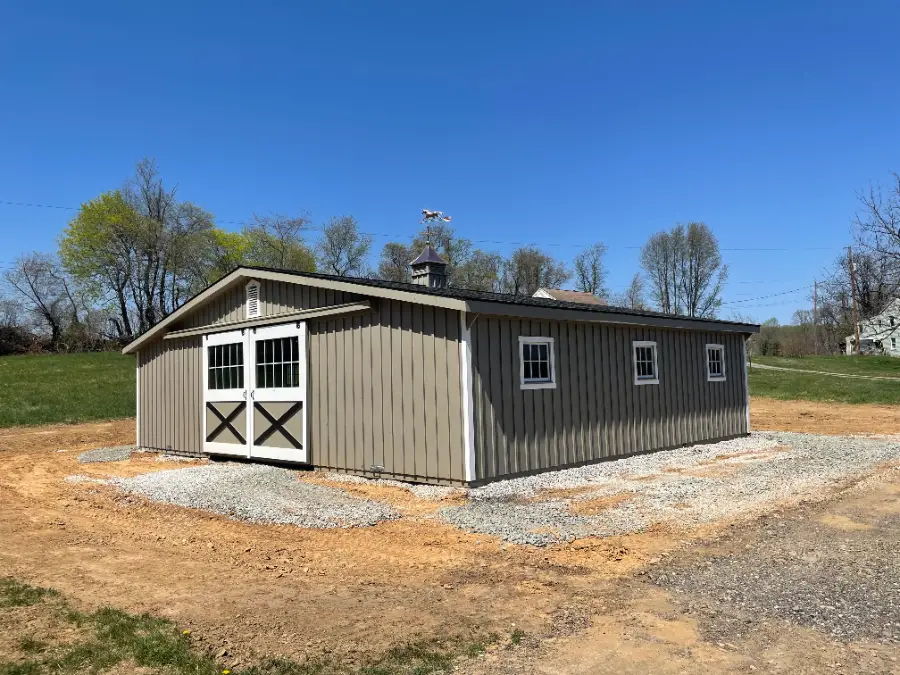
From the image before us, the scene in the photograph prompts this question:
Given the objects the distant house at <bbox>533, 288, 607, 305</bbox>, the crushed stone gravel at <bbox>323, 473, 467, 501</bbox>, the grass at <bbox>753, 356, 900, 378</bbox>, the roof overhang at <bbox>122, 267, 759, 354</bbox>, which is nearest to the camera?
the crushed stone gravel at <bbox>323, 473, 467, 501</bbox>

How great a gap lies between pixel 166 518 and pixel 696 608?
226 inches

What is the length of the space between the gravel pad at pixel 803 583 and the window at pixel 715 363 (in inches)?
289

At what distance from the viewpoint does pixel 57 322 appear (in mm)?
43062

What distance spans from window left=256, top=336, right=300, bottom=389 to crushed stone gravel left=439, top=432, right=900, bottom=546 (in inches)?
159

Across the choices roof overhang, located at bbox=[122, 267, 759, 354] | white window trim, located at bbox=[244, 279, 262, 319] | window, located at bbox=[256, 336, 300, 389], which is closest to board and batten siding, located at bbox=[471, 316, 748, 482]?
roof overhang, located at bbox=[122, 267, 759, 354]

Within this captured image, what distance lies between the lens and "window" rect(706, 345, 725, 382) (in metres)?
13.1

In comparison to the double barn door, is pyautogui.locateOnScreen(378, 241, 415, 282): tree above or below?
above

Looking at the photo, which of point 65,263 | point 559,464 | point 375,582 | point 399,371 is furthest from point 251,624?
point 65,263

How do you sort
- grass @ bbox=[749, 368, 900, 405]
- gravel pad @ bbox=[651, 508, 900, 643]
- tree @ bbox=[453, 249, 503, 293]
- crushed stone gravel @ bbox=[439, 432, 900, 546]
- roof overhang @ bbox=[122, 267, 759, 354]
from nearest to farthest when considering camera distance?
gravel pad @ bbox=[651, 508, 900, 643], crushed stone gravel @ bbox=[439, 432, 900, 546], roof overhang @ bbox=[122, 267, 759, 354], grass @ bbox=[749, 368, 900, 405], tree @ bbox=[453, 249, 503, 293]

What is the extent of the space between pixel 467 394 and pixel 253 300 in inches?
196

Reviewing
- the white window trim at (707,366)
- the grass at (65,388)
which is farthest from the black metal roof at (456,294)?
the grass at (65,388)

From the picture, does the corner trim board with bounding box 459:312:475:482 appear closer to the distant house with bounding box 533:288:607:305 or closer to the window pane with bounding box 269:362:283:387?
the window pane with bounding box 269:362:283:387

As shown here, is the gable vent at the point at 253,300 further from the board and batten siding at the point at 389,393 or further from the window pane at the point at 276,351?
the board and batten siding at the point at 389,393

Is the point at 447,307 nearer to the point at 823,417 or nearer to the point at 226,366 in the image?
the point at 226,366
